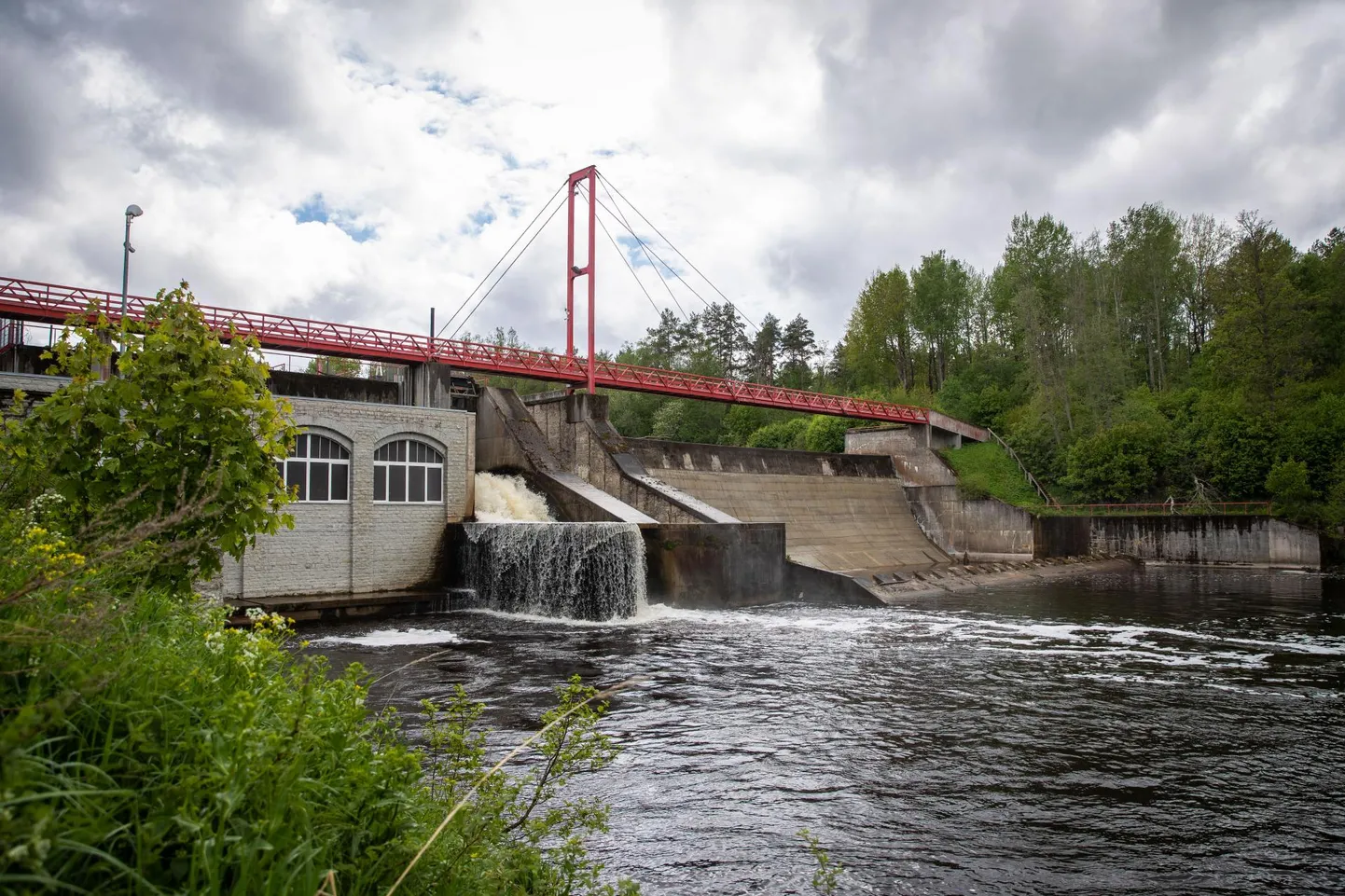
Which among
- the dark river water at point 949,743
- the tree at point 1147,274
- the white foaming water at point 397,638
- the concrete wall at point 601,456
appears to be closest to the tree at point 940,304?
the tree at point 1147,274

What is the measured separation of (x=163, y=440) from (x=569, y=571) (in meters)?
12.7

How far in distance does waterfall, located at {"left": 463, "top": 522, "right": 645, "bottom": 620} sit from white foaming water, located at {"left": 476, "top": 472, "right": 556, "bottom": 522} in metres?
2.89

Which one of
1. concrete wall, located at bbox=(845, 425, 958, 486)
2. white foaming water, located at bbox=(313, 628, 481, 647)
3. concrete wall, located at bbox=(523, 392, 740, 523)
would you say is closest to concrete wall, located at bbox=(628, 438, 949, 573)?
concrete wall, located at bbox=(523, 392, 740, 523)

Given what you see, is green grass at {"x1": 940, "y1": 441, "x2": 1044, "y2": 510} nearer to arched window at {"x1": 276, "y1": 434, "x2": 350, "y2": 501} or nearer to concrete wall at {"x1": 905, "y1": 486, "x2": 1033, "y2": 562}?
concrete wall at {"x1": 905, "y1": 486, "x2": 1033, "y2": 562}

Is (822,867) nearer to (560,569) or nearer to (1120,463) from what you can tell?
(560,569)

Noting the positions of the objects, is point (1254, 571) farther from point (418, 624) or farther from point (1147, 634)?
point (418, 624)

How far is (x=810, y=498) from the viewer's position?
105 ft

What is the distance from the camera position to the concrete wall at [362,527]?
19000mm

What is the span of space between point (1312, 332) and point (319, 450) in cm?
4059

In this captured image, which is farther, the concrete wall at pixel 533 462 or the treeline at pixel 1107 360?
the treeline at pixel 1107 360

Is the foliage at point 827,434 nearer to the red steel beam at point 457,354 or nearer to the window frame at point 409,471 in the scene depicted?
the red steel beam at point 457,354

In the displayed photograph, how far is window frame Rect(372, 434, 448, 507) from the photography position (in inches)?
824

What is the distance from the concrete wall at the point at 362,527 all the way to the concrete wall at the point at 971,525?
20921mm

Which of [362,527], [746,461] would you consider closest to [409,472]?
[362,527]
